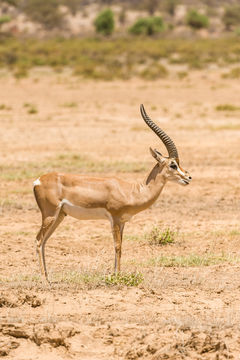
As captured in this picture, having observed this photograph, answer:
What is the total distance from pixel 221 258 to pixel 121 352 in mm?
3064

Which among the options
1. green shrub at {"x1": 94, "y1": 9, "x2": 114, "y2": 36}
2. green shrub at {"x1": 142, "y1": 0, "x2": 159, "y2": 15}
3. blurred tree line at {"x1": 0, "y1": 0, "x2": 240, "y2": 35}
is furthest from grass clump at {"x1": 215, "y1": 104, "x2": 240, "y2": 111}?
green shrub at {"x1": 142, "y1": 0, "x2": 159, "y2": 15}

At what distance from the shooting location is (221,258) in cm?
862

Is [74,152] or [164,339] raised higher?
[164,339]

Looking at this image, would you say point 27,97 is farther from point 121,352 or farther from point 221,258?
point 121,352

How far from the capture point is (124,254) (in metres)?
9.02

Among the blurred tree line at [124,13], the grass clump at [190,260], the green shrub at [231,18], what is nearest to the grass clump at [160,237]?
the grass clump at [190,260]

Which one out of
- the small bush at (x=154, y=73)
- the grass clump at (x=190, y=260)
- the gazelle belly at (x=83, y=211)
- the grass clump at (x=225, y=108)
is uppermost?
the gazelle belly at (x=83, y=211)

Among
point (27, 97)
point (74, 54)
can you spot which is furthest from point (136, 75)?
point (74, 54)

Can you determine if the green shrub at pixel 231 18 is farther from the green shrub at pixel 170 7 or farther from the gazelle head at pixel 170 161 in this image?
the gazelle head at pixel 170 161

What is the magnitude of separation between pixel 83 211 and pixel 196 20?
63.2 m

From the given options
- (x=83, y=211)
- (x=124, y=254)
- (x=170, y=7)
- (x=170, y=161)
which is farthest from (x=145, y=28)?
(x=83, y=211)

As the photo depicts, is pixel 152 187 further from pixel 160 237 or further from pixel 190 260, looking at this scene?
pixel 160 237

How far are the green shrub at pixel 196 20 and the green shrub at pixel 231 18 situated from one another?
217 inches

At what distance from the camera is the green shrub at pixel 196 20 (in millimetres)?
68188
